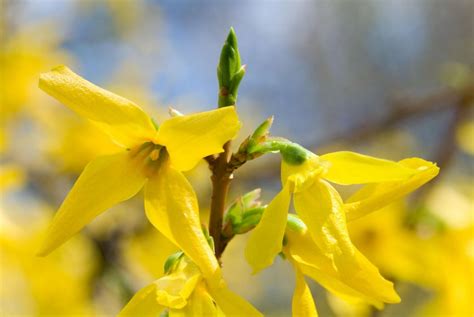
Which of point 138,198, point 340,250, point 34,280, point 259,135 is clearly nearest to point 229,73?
point 259,135

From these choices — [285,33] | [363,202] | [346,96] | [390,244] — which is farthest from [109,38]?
[285,33]

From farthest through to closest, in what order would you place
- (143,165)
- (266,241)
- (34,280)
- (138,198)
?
(138,198)
(34,280)
(143,165)
(266,241)

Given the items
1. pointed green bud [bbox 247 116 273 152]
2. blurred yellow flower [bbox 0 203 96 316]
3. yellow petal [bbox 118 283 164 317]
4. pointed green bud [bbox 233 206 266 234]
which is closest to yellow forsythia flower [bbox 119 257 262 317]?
yellow petal [bbox 118 283 164 317]

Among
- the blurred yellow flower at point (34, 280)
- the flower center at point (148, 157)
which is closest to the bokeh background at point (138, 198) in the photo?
the blurred yellow flower at point (34, 280)

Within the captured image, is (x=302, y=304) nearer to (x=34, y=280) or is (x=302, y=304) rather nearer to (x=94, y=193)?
(x=94, y=193)

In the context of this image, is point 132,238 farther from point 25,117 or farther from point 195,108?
point 195,108

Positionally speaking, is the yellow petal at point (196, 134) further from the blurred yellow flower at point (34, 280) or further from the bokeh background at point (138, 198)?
the blurred yellow flower at point (34, 280)

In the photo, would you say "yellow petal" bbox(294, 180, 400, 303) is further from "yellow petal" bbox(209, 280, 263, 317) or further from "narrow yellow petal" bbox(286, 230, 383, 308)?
"yellow petal" bbox(209, 280, 263, 317)
